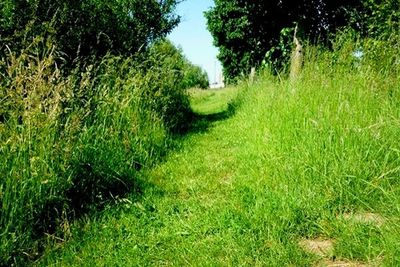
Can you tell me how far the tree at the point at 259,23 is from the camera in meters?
13.1

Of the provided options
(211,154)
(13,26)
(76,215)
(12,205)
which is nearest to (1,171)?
(12,205)

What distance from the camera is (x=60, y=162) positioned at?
3479mm

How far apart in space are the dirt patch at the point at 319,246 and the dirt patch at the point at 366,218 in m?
0.26

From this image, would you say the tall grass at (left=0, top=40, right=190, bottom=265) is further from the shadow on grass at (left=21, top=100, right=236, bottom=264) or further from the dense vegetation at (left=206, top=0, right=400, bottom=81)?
the dense vegetation at (left=206, top=0, right=400, bottom=81)

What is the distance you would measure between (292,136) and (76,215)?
2513 millimetres

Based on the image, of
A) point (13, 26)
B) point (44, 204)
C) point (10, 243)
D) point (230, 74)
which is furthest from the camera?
point (230, 74)

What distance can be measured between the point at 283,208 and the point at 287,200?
0.12 m

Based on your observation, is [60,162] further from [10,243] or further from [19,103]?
[10,243]

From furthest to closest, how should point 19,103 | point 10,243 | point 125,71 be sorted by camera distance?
point 125,71 → point 19,103 → point 10,243

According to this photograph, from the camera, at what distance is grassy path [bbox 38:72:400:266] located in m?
2.57

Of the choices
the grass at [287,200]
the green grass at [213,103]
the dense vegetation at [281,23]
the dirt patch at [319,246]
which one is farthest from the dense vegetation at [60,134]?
the green grass at [213,103]

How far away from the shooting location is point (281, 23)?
15.7 m

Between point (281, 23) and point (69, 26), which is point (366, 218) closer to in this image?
point (69, 26)

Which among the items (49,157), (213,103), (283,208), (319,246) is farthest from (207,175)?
(213,103)
